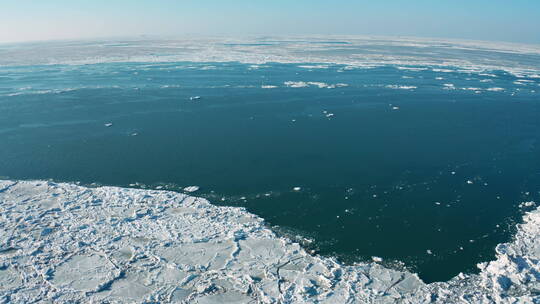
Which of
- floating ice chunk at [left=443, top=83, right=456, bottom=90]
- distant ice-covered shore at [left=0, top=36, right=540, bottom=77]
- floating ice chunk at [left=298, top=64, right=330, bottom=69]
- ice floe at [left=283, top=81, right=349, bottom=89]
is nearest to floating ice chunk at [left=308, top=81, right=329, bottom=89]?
ice floe at [left=283, top=81, right=349, bottom=89]

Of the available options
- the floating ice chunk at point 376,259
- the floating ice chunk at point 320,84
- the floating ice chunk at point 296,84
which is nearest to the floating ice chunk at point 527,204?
the floating ice chunk at point 376,259

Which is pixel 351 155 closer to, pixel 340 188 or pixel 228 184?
pixel 340 188

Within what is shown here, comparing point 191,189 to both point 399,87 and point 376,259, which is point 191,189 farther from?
point 399,87

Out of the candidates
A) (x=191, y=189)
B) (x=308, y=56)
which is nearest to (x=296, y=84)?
(x=191, y=189)

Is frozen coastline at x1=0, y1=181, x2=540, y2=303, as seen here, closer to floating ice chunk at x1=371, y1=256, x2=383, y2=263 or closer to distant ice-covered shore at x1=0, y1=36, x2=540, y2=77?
floating ice chunk at x1=371, y1=256, x2=383, y2=263

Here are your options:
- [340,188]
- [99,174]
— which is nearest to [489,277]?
[340,188]

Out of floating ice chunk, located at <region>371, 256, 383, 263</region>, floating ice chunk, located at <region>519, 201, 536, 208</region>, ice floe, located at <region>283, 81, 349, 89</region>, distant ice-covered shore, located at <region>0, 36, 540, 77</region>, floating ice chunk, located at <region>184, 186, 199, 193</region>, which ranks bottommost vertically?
floating ice chunk, located at <region>371, 256, 383, 263</region>
